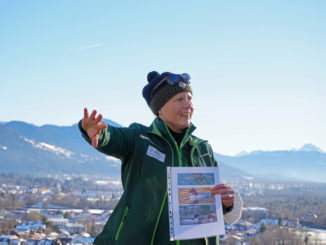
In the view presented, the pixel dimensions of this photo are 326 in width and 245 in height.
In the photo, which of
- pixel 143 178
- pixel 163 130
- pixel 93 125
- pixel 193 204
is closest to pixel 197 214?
pixel 193 204

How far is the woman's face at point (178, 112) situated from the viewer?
2305 mm

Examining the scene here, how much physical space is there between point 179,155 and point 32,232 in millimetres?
39466

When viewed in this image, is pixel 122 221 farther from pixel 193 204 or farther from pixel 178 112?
pixel 178 112

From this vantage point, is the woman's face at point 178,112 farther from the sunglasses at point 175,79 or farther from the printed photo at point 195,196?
the printed photo at point 195,196

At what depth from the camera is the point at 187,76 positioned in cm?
249

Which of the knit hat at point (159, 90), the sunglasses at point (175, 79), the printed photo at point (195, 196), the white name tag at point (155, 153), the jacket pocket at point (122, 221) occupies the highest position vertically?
the sunglasses at point (175, 79)

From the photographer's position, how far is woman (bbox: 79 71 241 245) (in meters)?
2.04

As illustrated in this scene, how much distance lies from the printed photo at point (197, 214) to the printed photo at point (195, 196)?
26mm

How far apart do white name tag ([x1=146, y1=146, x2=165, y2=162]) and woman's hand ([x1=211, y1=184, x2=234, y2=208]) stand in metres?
0.33

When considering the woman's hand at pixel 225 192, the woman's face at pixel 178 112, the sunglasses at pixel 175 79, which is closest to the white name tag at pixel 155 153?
the woman's face at pixel 178 112

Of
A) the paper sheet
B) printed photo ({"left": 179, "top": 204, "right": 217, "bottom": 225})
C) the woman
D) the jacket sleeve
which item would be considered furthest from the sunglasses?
printed photo ({"left": 179, "top": 204, "right": 217, "bottom": 225})

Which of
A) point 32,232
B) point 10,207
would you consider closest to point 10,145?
point 10,207

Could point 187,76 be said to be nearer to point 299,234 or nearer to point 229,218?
point 229,218

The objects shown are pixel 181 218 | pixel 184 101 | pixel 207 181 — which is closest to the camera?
pixel 181 218
